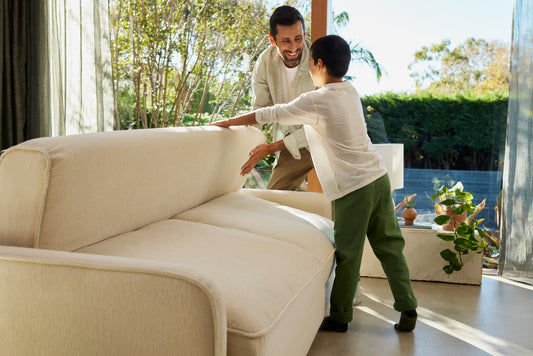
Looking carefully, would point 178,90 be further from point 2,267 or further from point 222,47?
point 2,267

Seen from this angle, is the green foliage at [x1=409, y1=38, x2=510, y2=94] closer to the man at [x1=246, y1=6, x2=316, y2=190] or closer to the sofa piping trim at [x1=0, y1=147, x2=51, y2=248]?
the man at [x1=246, y1=6, x2=316, y2=190]

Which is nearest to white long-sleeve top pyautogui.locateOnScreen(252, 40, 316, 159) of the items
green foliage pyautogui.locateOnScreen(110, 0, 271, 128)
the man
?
the man

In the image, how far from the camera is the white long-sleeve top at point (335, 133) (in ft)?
6.80

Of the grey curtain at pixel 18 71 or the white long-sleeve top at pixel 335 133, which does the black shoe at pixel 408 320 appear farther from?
the grey curtain at pixel 18 71

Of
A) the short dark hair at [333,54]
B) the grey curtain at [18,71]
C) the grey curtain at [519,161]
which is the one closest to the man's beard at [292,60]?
the short dark hair at [333,54]

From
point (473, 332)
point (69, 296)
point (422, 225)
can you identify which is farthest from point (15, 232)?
point (422, 225)

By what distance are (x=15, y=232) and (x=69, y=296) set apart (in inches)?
12.6

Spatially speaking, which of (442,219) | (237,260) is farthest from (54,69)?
(237,260)

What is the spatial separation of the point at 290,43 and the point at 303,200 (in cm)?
76

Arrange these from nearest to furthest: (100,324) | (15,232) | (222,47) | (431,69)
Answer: (100,324)
(15,232)
(431,69)
(222,47)

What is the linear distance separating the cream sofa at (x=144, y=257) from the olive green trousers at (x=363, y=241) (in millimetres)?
98

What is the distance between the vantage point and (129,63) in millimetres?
4133

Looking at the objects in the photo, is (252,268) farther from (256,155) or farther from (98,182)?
(256,155)

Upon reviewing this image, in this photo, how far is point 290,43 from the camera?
2.65 metres
